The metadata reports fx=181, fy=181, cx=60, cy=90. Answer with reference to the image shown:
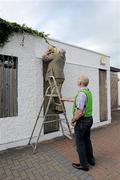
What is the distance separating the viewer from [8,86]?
4852 millimetres

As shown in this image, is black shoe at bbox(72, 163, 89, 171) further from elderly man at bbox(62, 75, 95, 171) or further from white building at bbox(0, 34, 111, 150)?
white building at bbox(0, 34, 111, 150)

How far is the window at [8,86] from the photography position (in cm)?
475

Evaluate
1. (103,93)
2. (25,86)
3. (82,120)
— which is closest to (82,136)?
(82,120)

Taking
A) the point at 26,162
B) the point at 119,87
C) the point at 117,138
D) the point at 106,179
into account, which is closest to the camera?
the point at 106,179

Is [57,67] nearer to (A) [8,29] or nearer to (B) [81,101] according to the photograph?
(A) [8,29]

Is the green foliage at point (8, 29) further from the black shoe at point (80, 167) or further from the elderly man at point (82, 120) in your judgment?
the black shoe at point (80, 167)

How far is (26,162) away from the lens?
3955 mm

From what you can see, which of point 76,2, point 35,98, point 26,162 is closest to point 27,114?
point 35,98

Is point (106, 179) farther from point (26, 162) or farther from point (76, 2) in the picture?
point (76, 2)

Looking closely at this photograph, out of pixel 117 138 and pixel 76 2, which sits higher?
pixel 76 2

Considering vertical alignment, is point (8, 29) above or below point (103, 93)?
above

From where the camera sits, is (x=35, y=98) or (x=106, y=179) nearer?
(x=106, y=179)

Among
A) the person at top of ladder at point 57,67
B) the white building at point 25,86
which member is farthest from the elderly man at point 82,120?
the white building at point 25,86

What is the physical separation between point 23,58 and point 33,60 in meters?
0.34
